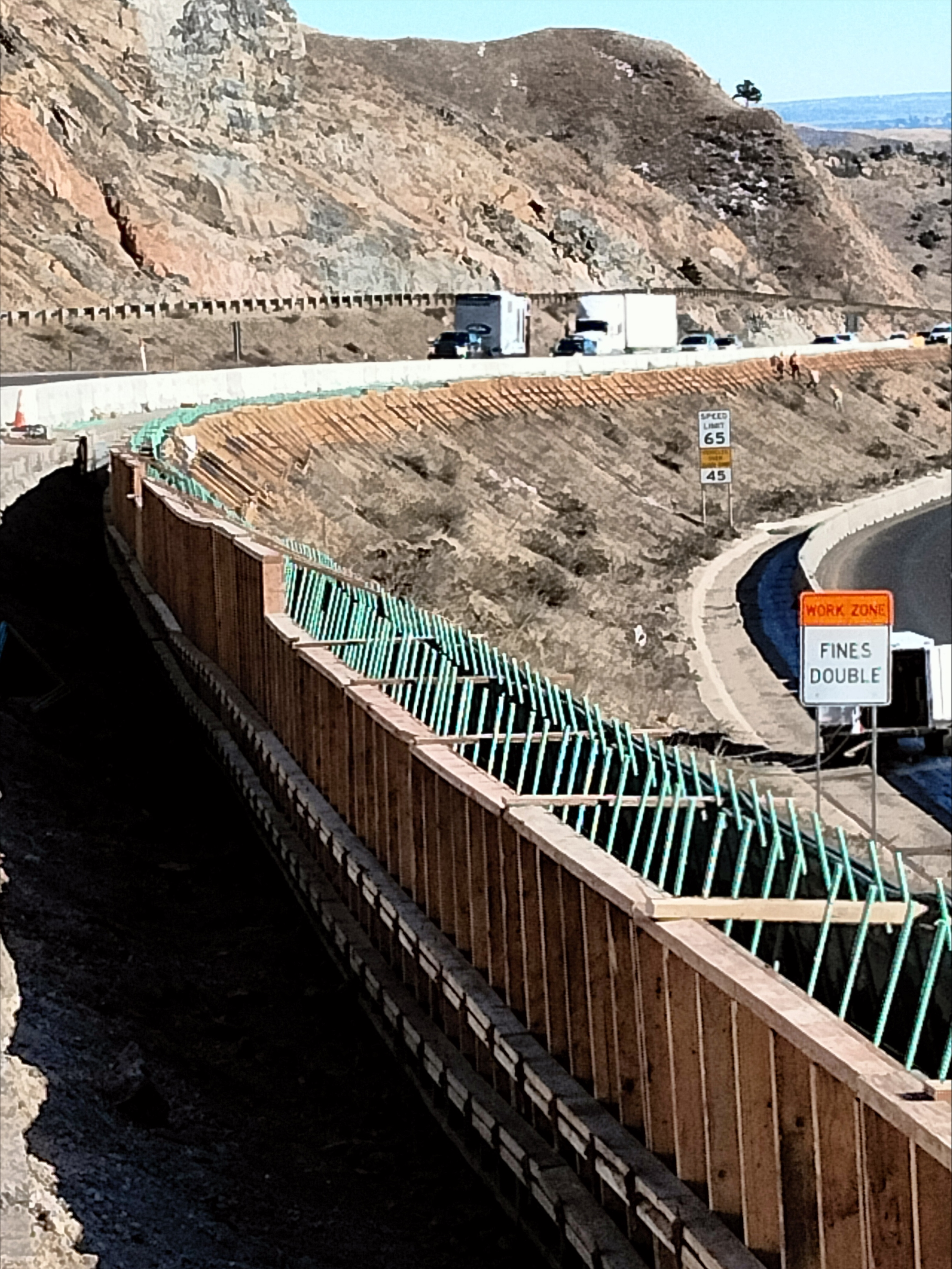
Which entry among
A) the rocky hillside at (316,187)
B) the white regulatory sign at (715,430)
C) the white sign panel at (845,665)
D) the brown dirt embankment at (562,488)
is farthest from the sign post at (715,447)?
the white sign panel at (845,665)

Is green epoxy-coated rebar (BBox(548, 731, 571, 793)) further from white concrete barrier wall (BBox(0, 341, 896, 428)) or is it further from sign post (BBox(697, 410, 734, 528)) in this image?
sign post (BBox(697, 410, 734, 528))

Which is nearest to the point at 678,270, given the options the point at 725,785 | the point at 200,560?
the point at 200,560

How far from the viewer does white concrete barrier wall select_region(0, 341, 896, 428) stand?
3569cm

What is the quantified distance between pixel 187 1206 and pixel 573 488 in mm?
41797

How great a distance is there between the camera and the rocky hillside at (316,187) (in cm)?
6962

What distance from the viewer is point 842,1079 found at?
5.27 meters

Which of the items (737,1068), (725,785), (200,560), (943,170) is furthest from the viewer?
(943,170)

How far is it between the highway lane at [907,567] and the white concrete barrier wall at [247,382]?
1079cm

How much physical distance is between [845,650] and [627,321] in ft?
215

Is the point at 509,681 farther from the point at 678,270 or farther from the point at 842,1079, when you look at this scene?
the point at 678,270

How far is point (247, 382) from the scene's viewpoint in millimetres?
44906

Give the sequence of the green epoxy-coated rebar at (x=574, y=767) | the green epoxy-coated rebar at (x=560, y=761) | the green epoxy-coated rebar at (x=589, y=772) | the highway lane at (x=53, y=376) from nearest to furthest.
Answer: the green epoxy-coated rebar at (x=589, y=772) < the green epoxy-coated rebar at (x=574, y=767) < the green epoxy-coated rebar at (x=560, y=761) < the highway lane at (x=53, y=376)

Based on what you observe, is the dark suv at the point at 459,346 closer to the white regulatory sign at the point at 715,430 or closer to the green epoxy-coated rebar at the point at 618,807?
the white regulatory sign at the point at 715,430

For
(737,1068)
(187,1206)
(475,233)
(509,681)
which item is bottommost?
(187,1206)
